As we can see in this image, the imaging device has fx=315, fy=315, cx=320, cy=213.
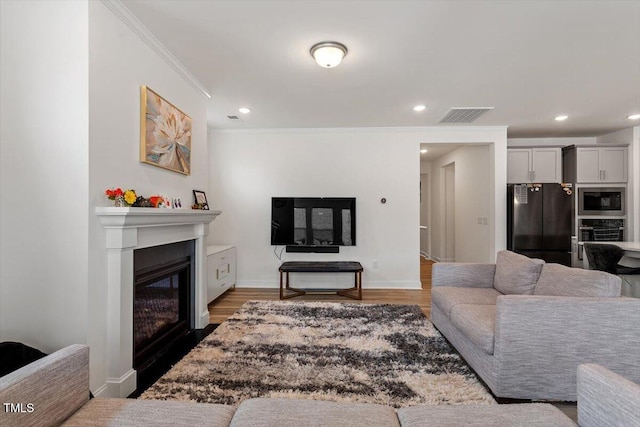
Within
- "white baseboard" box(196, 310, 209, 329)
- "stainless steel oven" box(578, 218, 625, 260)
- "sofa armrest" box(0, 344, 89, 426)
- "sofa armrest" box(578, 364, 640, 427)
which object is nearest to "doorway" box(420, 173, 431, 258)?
"stainless steel oven" box(578, 218, 625, 260)

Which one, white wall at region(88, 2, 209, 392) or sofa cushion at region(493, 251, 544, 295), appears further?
sofa cushion at region(493, 251, 544, 295)

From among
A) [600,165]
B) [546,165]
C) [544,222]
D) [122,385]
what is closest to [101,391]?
[122,385]

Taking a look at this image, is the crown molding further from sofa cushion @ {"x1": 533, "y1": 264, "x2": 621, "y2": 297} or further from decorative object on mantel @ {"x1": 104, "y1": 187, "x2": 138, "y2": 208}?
sofa cushion @ {"x1": 533, "y1": 264, "x2": 621, "y2": 297}

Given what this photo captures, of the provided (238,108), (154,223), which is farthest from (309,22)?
(238,108)

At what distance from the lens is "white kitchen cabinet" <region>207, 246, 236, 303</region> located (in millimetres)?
3908

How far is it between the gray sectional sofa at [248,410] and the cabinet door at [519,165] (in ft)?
15.3

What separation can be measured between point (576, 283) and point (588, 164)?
3878 millimetres

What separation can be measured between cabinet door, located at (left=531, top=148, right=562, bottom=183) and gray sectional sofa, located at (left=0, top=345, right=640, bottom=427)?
15.9 feet

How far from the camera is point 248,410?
1.17 meters

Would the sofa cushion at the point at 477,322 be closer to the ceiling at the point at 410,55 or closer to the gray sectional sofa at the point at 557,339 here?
the gray sectional sofa at the point at 557,339

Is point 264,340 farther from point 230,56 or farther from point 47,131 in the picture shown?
point 230,56

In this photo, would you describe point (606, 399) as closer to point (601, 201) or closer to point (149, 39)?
point (149, 39)

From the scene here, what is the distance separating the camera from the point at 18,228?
5.90ft

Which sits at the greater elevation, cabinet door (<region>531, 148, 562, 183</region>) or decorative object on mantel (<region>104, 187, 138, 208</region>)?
cabinet door (<region>531, 148, 562, 183</region>)
